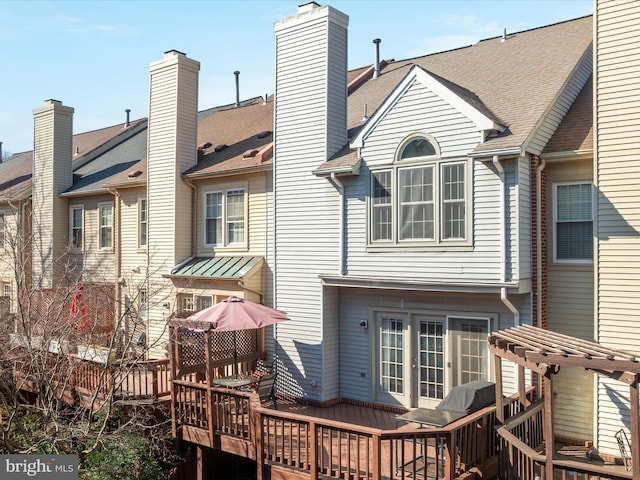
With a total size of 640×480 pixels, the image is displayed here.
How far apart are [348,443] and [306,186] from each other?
23.7ft

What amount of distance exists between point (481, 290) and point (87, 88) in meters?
13.9

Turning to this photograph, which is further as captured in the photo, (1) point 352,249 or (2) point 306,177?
(2) point 306,177

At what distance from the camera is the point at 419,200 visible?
40.6 feet

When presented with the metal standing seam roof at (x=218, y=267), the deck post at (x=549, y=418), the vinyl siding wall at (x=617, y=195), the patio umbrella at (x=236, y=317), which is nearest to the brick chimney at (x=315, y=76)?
the metal standing seam roof at (x=218, y=267)

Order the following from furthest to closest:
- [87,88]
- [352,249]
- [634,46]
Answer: [87,88] < [352,249] < [634,46]

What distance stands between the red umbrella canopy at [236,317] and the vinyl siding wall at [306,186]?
1.22m

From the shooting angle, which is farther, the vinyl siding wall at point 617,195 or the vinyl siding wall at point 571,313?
the vinyl siding wall at point 571,313

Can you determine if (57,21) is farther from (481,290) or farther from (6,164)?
(6,164)

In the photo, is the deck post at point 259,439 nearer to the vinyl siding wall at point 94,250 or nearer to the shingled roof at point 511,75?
the shingled roof at point 511,75

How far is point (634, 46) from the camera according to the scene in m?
10.4

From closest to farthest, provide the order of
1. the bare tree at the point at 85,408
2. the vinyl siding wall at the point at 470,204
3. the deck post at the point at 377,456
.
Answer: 1. the deck post at the point at 377,456
2. the bare tree at the point at 85,408
3. the vinyl siding wall at the point at 470,204

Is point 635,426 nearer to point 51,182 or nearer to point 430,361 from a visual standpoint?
point 430,361

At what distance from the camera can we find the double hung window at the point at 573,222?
37.8ft

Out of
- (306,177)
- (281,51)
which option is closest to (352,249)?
(306,177)
